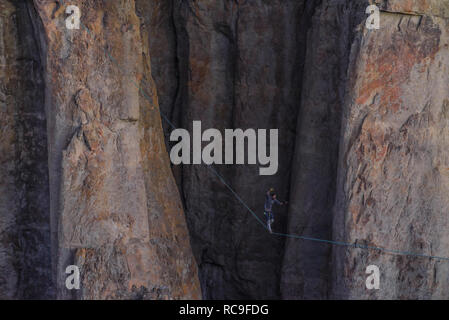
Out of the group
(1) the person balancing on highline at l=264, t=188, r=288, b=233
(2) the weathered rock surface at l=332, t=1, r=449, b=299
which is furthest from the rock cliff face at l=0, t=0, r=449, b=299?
(1) the person balancing on highline at l=264, t=188, r=288, b=233

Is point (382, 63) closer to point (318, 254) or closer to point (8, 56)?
point (318, 254)

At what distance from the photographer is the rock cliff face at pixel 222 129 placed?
621 cm

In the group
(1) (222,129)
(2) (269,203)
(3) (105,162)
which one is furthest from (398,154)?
(3) (105,162)

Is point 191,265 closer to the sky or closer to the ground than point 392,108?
closer to the ground

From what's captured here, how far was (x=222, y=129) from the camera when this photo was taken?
310 inches

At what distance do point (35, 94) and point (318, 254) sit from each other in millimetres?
3526

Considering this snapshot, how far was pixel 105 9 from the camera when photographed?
6320 mm

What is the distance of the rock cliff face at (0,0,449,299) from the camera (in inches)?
244

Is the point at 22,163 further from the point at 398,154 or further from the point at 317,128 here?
the point at 398,154

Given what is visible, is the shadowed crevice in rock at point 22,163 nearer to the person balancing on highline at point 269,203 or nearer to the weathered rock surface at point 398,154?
the person balancing on highline at point 269,203

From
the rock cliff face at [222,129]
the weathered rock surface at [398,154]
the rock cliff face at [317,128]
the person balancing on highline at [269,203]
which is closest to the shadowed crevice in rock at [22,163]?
the rock cliff face at [222,129]

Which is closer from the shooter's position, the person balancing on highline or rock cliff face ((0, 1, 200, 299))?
rock cliff face ((0, 1, 200, 299))

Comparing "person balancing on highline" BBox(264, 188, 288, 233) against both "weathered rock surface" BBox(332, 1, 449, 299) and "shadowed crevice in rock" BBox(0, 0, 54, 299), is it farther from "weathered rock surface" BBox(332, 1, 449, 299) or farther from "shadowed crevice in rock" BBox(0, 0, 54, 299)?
"shadowed crevice in rock" BBox(0, 0, 54, 299)
